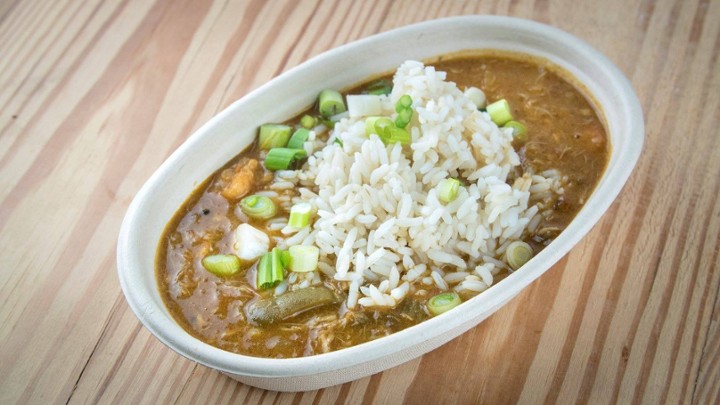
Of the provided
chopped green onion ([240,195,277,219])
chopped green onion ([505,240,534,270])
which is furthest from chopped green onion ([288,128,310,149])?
chopped green onion ([505,240,534,270])

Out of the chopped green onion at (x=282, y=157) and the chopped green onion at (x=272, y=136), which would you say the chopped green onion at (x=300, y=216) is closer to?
the chopped green onion at (x=282, y=157)

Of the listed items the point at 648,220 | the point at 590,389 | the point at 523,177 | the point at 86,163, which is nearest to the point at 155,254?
the point at 86,163

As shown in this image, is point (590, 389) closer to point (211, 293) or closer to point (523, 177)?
point (523, 177)

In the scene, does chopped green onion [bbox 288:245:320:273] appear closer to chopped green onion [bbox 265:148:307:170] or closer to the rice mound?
the rice mound

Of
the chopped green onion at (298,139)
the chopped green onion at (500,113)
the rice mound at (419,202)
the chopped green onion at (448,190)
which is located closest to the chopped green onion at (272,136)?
the chopped green onion at (298,139)

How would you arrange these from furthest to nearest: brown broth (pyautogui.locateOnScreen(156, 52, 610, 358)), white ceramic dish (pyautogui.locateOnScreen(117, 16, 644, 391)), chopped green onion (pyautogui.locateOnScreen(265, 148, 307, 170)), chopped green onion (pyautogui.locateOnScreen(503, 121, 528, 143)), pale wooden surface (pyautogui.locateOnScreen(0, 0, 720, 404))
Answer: chopped green onion (pyautogui.locateOnScreen(503, 121, 528, 143)) < chopped green onion (pyautogui.locateOnScreen(265, 148, 307, 170)) < pale wooden surface (pyautogui.locateOnScreen(0, 0, 720, 404)) < brown broth (pyautogui.locateOnScreen(156, 52, 610, 358)) < white ceramic dish (pyautogui.locateOnScreen(117, 16, 644, 391))

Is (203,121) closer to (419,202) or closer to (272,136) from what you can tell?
(272,136)

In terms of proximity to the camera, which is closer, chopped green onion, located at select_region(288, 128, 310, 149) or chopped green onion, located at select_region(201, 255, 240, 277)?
chopped green onion, located at select_region(201, 255, 240, 277)
